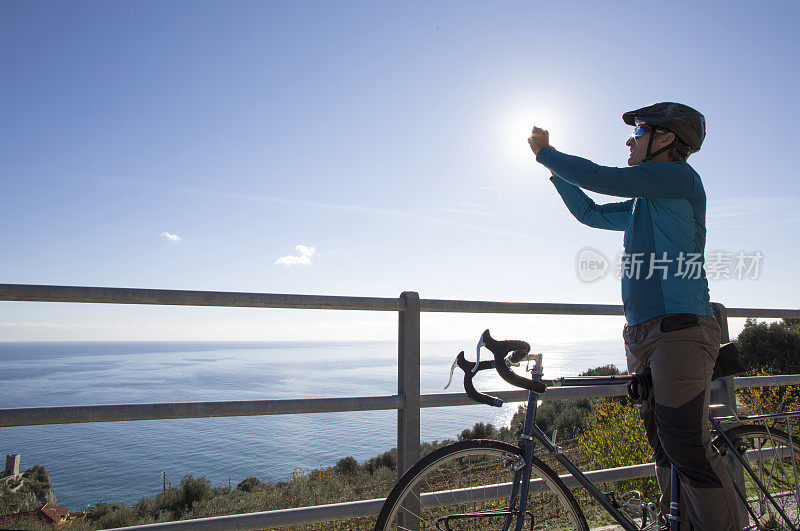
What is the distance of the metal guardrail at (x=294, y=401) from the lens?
1867 mm

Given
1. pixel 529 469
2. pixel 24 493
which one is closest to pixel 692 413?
pixel 529 469

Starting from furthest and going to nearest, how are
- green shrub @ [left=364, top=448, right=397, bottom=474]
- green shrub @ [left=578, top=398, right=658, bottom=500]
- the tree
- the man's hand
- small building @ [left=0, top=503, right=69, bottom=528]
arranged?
1. the tree
2. green shrub @ [left=578, top=398, right=658, bottom=500]
3. green shrub @ [left=364, top=448, right=397, bottom=474]
4. small building @ [left=0, top=503, right=69, bottom=528]
5. the man's hand

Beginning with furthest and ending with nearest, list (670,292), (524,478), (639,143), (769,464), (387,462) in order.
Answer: (387,462), (769,464), (639,143), (670,292), (524,478)

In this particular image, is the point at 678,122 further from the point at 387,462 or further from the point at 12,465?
the point at 12,465

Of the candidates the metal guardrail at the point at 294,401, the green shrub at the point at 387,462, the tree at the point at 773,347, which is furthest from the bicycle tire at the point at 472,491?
the tree at the point at 773,347

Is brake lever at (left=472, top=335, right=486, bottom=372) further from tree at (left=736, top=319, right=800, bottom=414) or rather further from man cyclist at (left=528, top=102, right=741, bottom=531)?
tree at (left=736, top=319, right=800, bottom=414)

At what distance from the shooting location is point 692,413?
1759 mm

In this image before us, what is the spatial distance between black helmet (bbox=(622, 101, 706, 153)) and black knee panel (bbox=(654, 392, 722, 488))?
0.98 metres

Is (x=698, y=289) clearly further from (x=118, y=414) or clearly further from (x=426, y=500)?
(x=118, y=414)

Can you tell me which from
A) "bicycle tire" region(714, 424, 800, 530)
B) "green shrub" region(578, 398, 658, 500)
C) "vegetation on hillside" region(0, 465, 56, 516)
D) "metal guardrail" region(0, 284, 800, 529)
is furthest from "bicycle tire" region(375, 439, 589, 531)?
"green shrub" region(578, 398, 658, 500)

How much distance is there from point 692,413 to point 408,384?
1.13m

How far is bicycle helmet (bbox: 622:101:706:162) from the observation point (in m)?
1.99

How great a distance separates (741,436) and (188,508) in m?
4.34

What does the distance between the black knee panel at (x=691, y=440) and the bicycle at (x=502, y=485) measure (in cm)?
23
